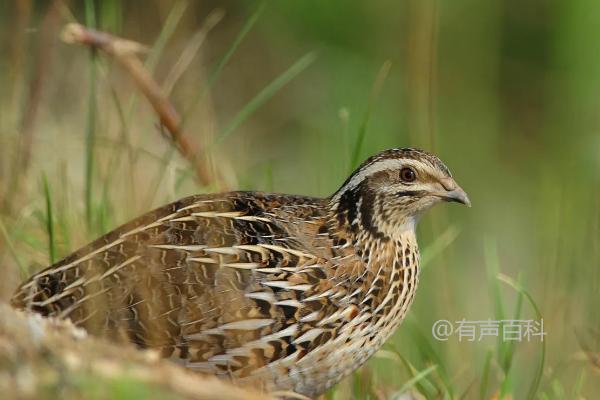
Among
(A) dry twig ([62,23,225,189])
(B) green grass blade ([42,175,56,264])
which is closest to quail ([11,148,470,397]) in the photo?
(B) green grass blade ([42,175,56,264])

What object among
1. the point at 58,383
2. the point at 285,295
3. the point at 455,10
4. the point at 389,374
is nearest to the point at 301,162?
the point at 455,10

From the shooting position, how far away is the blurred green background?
5.82 meters

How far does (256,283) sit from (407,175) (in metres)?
0.86

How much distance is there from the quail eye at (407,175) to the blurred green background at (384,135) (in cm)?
44

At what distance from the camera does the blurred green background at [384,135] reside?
582cm

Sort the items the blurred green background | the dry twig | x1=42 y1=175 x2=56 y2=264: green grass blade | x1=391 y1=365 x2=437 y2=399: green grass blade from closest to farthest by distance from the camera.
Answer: x1=391 y1=365 x2=437 y2=399: green grass blade < x1=42 y1=175 x2=56 y2=264: green grass blade < the blurred green background < the dry twig

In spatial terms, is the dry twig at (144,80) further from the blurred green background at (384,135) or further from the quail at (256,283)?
the quail at (256,283)

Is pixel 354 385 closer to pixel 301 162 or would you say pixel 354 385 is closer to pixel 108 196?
pixel 108 196

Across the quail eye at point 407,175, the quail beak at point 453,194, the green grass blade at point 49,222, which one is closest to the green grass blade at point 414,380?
the quail beak at point 453,194

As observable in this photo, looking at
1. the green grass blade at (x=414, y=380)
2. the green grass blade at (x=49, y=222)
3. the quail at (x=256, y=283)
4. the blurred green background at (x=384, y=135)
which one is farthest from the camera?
the blurred green background at (x=384, y=135)

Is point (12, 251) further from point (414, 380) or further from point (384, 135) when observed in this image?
point (384, 135)

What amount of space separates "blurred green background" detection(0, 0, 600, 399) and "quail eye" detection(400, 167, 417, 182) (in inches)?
17.3

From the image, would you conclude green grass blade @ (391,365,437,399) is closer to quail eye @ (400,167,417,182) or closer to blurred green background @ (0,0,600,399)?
blurred green background @ (0,0,600,399)

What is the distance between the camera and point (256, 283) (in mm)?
5059
